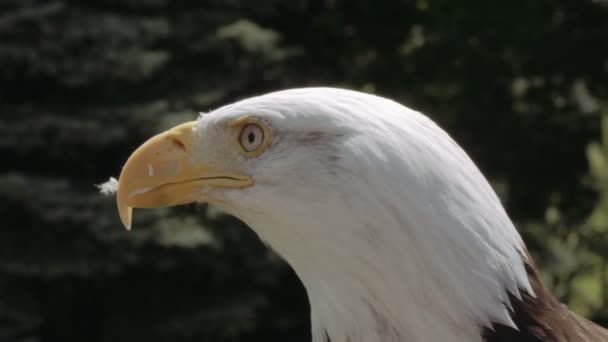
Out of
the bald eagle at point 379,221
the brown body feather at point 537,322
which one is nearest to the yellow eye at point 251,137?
the bald eagle at point 379,221

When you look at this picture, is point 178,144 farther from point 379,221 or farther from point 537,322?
point 537,322

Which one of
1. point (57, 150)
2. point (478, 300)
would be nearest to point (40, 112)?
point (57, 150)

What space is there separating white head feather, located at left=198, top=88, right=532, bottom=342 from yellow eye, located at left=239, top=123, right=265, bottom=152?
48mm

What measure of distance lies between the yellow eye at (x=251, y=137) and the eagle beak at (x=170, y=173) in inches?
3.9

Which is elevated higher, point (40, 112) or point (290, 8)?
point (290, 8)

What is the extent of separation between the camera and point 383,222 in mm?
2666

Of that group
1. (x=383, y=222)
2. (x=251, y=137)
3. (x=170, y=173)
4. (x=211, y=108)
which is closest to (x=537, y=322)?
(x=383, y=222)

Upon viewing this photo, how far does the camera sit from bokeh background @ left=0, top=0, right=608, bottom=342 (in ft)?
23.2

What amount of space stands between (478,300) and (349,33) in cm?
684

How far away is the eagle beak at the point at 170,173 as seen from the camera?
307cm

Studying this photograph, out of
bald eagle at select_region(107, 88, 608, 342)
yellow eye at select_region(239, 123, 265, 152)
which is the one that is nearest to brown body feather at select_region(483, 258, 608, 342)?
bald eagle at select_region(107, 88, 608, 342)

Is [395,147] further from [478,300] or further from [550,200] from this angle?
[550,200]

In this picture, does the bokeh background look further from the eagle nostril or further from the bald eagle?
the bald eagle

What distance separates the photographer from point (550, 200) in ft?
31.3
